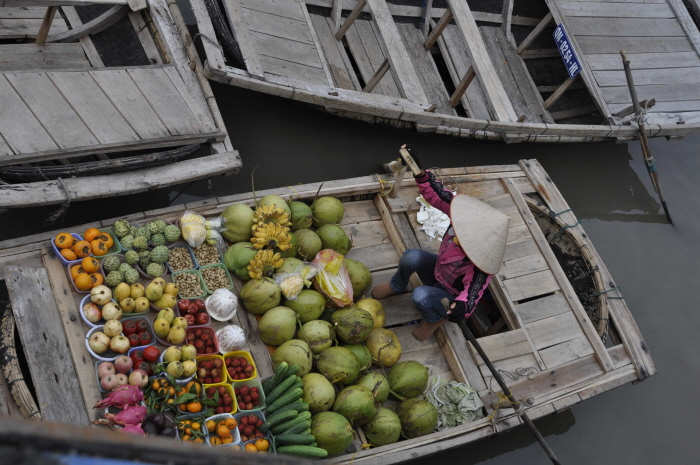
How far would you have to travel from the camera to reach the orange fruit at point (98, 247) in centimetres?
360

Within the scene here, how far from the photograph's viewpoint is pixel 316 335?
12.6ft

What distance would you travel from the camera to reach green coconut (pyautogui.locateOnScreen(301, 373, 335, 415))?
3.58m

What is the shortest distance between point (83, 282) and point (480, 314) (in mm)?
3354

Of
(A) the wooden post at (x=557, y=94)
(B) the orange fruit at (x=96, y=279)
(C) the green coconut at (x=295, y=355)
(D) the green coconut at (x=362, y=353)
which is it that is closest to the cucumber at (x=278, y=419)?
(C) the green coconut at (x=295, y=355)

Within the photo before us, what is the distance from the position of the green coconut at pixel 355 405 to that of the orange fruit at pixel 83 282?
1.63m

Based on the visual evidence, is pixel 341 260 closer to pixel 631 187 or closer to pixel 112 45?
pixel 112 45

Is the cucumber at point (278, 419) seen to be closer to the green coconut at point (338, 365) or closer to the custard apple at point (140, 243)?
the green coconut at point (338, 365)

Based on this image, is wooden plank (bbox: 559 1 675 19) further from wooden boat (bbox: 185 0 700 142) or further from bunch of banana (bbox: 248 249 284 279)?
bunch of banana (bbox: 248 249 284 279)

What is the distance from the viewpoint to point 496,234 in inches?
147

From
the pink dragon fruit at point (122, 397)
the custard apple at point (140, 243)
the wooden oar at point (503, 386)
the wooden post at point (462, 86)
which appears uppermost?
the wooden post at point (462, 86)

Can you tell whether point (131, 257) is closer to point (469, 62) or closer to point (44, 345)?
point (44, 345)

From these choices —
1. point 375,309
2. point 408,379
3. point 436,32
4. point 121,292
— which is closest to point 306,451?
point 408,379

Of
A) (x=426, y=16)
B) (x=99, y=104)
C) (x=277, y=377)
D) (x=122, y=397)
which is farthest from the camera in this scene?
(x=426, y=16)

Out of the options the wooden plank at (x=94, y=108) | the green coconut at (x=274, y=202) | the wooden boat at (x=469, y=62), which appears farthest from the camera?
the wooden boat at (x=469, y=62)
